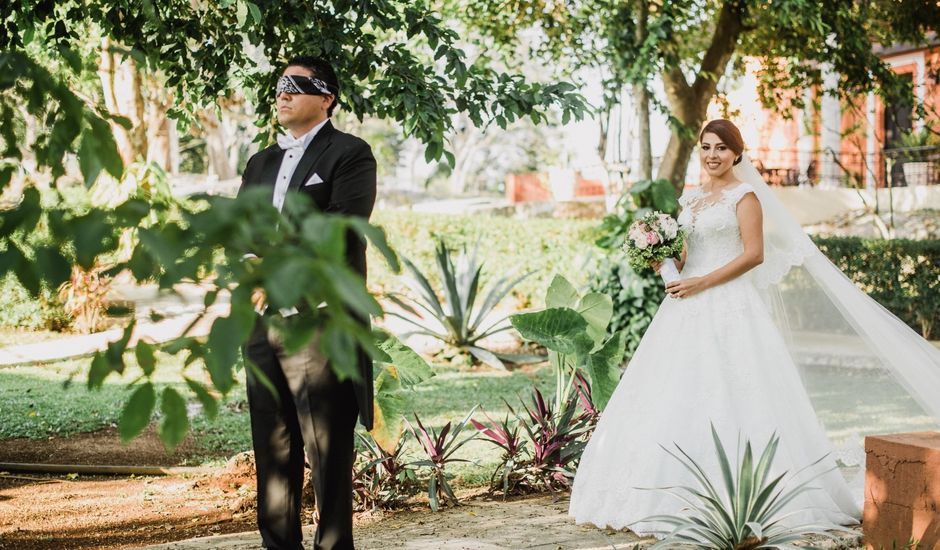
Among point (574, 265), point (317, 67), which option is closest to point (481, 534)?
point (317, 67)

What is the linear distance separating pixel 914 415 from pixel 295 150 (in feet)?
13.1

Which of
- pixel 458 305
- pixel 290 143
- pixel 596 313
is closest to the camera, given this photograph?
pixel 290 143

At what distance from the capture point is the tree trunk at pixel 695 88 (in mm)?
12516

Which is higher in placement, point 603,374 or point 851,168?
point 851,168

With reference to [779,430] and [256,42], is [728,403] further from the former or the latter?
[256,42]

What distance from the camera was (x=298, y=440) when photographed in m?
3.68

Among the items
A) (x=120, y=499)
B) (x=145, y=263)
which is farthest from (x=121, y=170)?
(x=120, y=499)

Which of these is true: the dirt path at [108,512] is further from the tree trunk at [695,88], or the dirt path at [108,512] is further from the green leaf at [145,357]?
the tree trunk at [695,88]

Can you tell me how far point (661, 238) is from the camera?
16.0 feet

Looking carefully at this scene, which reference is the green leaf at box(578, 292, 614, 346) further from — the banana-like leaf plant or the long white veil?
the long white veil

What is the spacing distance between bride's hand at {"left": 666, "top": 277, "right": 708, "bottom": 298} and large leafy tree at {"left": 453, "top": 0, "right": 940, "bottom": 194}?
5.90 meters

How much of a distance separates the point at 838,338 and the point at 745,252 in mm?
925

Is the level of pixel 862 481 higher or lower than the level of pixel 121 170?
lower

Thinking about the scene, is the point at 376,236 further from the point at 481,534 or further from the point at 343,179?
the point at 481,534
